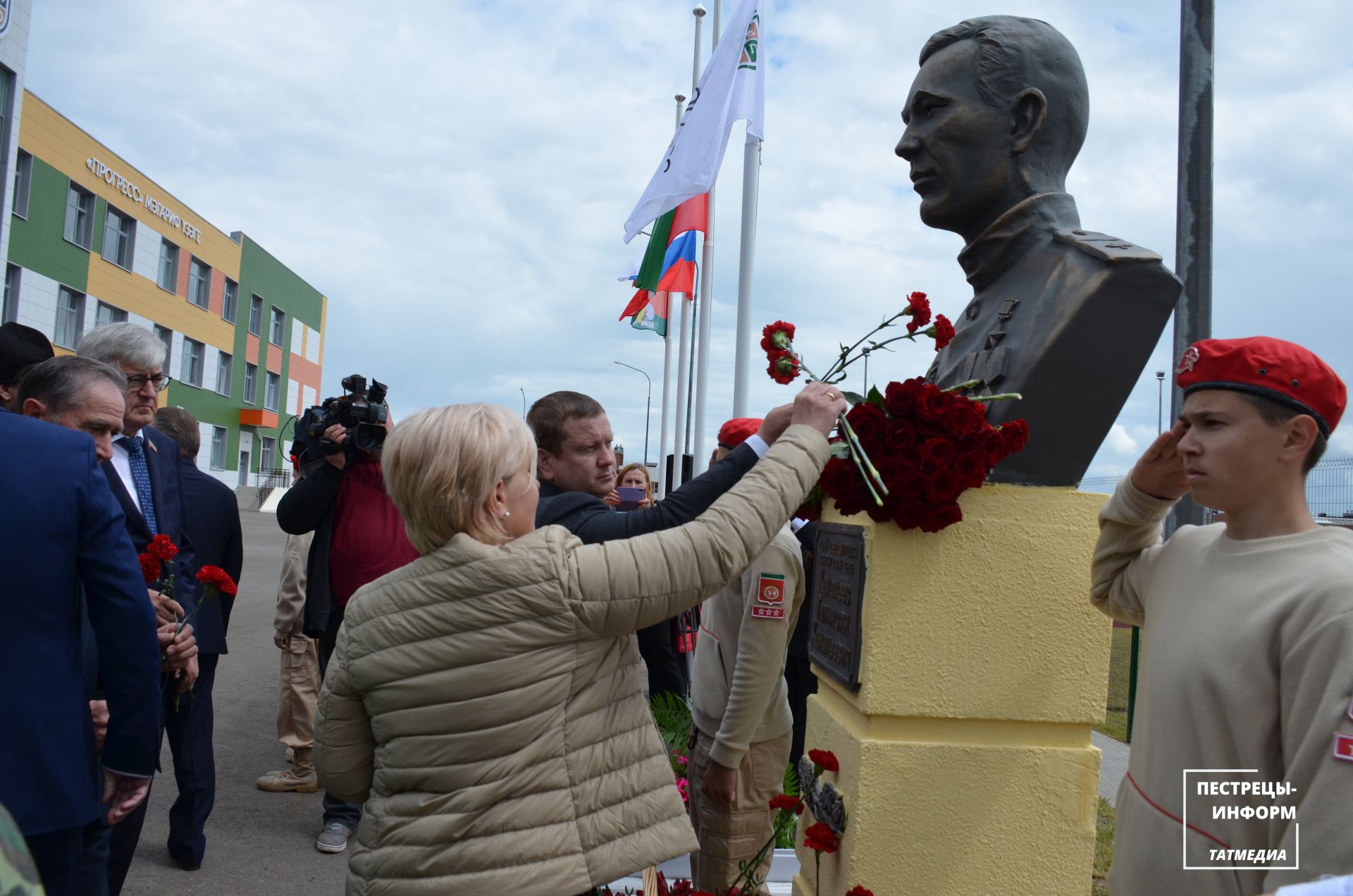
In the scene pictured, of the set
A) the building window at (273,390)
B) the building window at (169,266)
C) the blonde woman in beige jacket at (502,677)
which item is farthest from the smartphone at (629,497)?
the building window at (273,390)

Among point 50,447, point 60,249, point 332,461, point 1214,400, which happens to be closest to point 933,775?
point 1214,400

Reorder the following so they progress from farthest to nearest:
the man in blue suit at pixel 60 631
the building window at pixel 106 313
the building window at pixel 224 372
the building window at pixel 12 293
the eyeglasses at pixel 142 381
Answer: the building window at pixel 224 372, the building window at pixel 106 313, the building window at pixel 12 293, the eyeglasses at pixel 142 381, the man in blue suit at pixel 60 631

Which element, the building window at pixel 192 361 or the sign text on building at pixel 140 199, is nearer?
the sign text on building at pixel 140 199

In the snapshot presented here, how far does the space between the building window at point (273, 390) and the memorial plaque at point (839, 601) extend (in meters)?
44.6

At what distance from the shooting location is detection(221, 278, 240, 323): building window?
39.4 meters

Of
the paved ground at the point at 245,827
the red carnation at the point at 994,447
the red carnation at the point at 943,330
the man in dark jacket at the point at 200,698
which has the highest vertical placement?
the red carnation at the point at 943,330

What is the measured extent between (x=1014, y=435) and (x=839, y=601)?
0.71 meters

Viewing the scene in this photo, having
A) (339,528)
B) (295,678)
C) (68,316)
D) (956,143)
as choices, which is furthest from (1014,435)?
(68,316)

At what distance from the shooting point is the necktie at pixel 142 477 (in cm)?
343

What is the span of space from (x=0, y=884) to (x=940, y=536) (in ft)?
6.51

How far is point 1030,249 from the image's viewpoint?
8.39 ft

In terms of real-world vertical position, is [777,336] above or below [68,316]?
below

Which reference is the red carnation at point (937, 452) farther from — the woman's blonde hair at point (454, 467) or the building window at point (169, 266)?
the building window at point (169, 266)

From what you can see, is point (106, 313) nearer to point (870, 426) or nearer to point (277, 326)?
point (277, 326)
